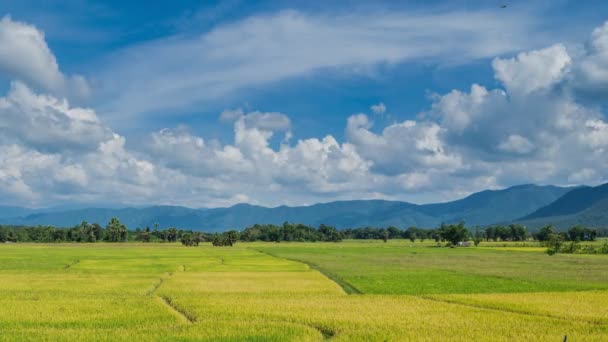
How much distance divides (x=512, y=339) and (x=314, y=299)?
1357cm

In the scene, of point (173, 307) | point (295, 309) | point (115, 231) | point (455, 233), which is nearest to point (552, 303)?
point (295, 309)

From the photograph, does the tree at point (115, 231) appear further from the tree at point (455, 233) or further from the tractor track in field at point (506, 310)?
the tractor track in field at point (506, 310)

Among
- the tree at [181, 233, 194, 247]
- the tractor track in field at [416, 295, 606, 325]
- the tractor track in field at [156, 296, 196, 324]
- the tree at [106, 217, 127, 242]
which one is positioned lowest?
the tractor track in field at [416, 295, 606, 325]

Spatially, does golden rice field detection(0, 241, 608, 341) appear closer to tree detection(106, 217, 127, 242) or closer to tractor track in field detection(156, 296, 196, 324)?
tractor track in field detection(156, 296, 196, 324)

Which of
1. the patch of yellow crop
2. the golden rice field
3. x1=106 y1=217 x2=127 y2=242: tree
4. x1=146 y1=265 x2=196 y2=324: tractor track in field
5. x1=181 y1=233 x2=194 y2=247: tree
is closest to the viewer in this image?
the golden rice field

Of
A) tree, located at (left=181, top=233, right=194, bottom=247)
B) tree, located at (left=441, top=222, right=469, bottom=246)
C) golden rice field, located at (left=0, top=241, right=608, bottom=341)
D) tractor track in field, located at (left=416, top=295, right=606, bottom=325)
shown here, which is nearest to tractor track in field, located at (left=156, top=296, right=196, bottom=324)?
golden rice field, located at (left=0, top=241, right=608, bottom=341)

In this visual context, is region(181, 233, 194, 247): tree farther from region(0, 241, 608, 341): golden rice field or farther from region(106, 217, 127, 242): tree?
region(0, 241, 608, 341): golden rice field

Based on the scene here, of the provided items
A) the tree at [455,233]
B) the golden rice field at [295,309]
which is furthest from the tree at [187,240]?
the golden rice field at [295,309]

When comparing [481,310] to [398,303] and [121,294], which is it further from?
[121,294]

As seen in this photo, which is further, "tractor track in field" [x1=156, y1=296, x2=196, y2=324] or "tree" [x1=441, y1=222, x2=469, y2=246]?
"tree" [x1=441, y1=222, x2=469, y2=246]

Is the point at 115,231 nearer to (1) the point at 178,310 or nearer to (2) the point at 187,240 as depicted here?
(2) the point at 187,240

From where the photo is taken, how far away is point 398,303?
29.2 m

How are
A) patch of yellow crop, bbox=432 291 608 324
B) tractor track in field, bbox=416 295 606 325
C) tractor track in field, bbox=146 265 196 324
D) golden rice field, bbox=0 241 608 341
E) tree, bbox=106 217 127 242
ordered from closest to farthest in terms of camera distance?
golden rice field, bbox=0 241 608 341 → tractor track in field, bbox=416 295 606 325 → tractor track in field, bbox=146 265 196 324 → patch of yellow crop, bbox=432 291 608 324 → tree, bbox=106 217 127 242

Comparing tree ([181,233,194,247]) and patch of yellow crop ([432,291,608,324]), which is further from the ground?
tree ([181,233,194,247])
